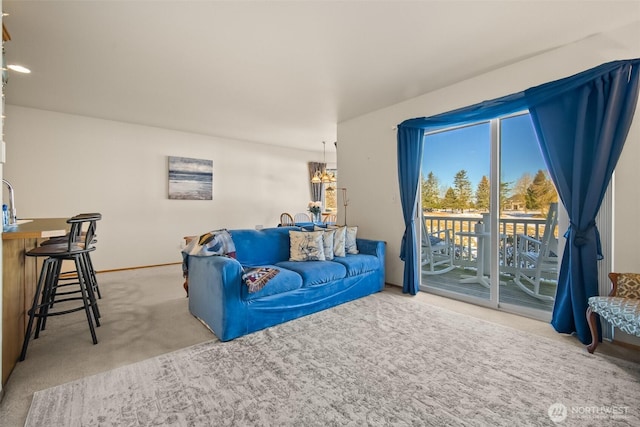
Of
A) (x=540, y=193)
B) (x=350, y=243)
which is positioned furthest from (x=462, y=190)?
(x=350, y=243)

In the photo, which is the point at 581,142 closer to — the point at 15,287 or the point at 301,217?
the point at 15,287

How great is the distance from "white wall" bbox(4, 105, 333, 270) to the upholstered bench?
585 cm

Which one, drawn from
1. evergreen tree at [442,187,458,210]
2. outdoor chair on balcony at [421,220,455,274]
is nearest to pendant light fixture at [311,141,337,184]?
outdoor chair on balcony at [421,220,455,274]

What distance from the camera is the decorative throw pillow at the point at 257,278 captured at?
2.45 metres

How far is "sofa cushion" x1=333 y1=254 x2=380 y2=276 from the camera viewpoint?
3.36m

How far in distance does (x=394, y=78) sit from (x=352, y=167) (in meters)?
1.70

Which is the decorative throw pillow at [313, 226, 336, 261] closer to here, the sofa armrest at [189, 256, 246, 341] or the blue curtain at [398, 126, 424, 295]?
the blue curtain at [398, 126, 424, 295]

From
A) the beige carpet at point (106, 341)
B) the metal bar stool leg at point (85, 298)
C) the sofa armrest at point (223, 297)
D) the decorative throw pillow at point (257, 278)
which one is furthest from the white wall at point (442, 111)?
the metal bar stool leg at point (85, 298)

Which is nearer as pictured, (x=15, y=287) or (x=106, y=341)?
(x=15, y=287)

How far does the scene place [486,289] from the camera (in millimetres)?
3736

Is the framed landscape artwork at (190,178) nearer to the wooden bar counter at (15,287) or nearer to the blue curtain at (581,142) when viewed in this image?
the wooden bar counter at (15,287)

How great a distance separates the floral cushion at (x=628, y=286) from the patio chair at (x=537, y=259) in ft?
2.91

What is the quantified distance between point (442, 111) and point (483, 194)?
3.84 ft

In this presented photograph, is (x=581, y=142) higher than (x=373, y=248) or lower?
higher
